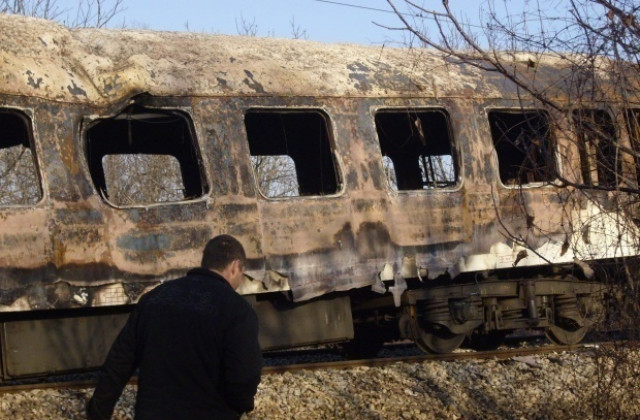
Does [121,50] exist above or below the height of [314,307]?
above

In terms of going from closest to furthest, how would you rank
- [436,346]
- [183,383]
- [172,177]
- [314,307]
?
[183,383] < [314,307] < [436,346] < [172,177]

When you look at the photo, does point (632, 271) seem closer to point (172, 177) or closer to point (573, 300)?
point (573, 300)

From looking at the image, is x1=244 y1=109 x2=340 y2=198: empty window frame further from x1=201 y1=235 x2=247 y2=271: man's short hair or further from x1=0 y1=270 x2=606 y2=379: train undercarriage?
x1=201 y1=235 x2=247 y2=271: man's short hair

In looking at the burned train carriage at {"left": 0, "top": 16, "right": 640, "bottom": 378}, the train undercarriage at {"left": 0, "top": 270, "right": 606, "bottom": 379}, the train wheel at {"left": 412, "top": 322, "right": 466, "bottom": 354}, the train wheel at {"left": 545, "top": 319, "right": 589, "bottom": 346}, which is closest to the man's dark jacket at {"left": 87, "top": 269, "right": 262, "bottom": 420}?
the burned train carriage at {"left": 0, "top": 16, "right": 640, "bottom": 378}

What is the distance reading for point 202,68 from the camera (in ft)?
30.8

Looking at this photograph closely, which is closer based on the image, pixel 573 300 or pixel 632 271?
pixel 632 271

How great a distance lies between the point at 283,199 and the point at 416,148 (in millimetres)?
2826

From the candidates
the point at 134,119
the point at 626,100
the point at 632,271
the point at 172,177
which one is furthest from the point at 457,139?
the point at 172,177

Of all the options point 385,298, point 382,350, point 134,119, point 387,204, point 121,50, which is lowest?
point 382,350

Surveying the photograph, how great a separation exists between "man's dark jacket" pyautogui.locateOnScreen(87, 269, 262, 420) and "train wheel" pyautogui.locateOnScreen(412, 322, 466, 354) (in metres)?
6.41

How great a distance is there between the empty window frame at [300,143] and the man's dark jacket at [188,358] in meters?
5.16

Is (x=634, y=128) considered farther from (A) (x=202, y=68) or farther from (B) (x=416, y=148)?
(B) (x=416, y=148)

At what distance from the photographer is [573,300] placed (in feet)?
37.3

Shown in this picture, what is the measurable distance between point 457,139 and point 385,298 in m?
1.76
